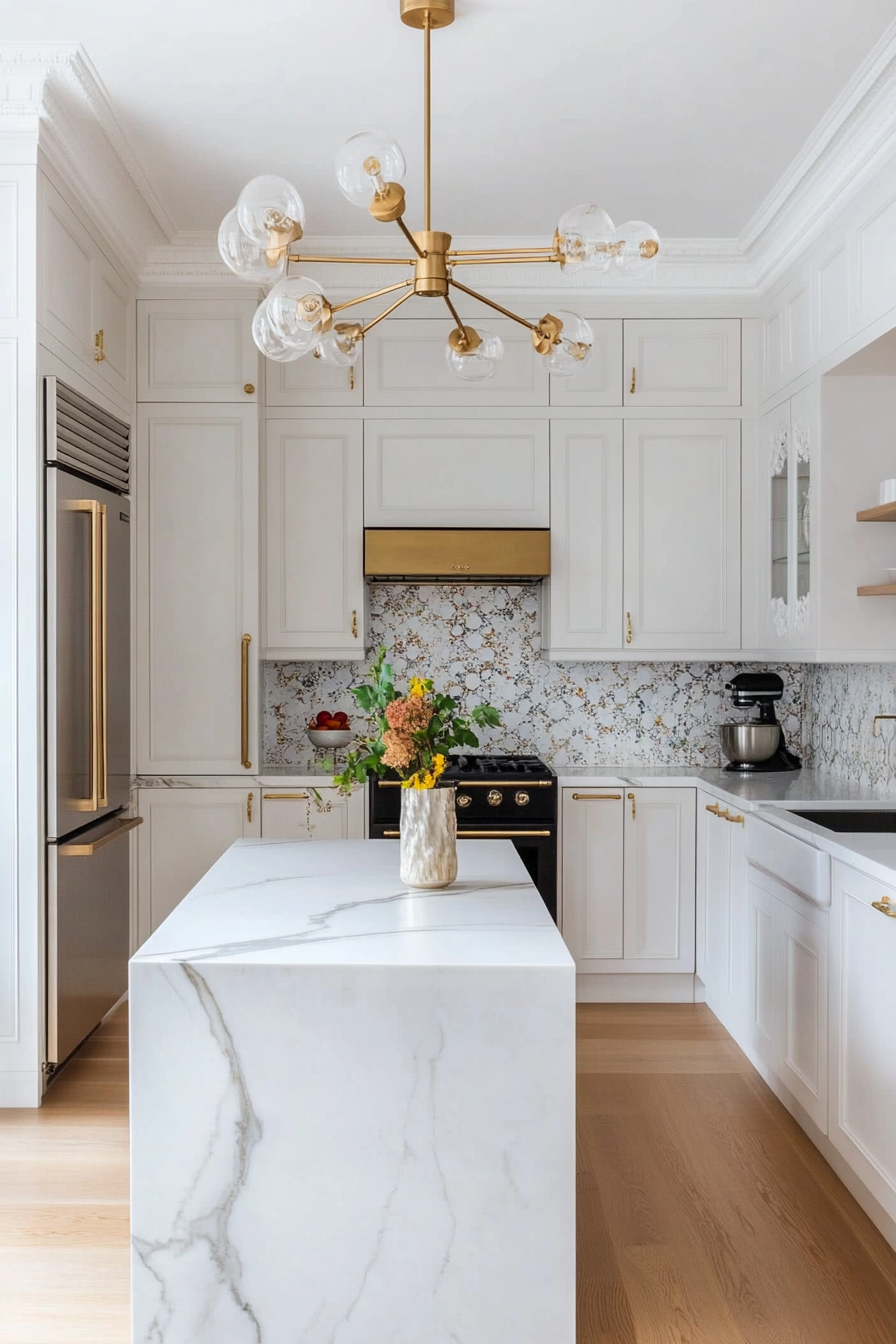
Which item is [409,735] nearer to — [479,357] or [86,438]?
[479,357]

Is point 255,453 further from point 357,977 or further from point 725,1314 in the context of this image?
point 725,1314

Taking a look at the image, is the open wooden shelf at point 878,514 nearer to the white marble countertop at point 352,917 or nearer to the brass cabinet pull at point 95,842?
the white marble countertop at point 352,917

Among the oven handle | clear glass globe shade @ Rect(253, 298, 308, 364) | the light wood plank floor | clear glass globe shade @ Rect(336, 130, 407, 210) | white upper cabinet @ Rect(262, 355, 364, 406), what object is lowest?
the light wood plank floor

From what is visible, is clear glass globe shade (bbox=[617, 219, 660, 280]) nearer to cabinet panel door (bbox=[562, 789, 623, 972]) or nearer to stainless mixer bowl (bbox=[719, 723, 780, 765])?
cabinet panel door (bbox=[562, 789, 623, 972])

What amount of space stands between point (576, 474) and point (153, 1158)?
3017 millimetres

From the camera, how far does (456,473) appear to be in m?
4.10

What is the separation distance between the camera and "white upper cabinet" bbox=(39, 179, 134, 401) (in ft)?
9.98

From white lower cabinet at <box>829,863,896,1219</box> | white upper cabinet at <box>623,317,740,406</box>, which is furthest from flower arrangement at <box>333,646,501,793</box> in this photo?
white upper cabinet at <box>623,317,740,406</box>

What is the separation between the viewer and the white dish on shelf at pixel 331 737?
13.6ft

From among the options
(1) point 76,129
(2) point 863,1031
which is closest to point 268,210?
(1) point 76,129

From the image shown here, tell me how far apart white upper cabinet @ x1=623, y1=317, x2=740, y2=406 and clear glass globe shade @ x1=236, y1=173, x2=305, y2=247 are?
250cm

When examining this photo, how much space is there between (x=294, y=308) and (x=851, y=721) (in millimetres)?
2786

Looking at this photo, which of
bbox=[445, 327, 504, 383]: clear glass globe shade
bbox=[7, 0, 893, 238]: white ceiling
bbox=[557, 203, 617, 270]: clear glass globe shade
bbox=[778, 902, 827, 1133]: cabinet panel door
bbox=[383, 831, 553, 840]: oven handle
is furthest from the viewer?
bbox=[383, 831, 553, 840]: oven handle

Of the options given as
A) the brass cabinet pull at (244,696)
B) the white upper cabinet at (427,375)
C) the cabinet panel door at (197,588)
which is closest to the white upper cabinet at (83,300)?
the cabinet panel door at (197,588)
